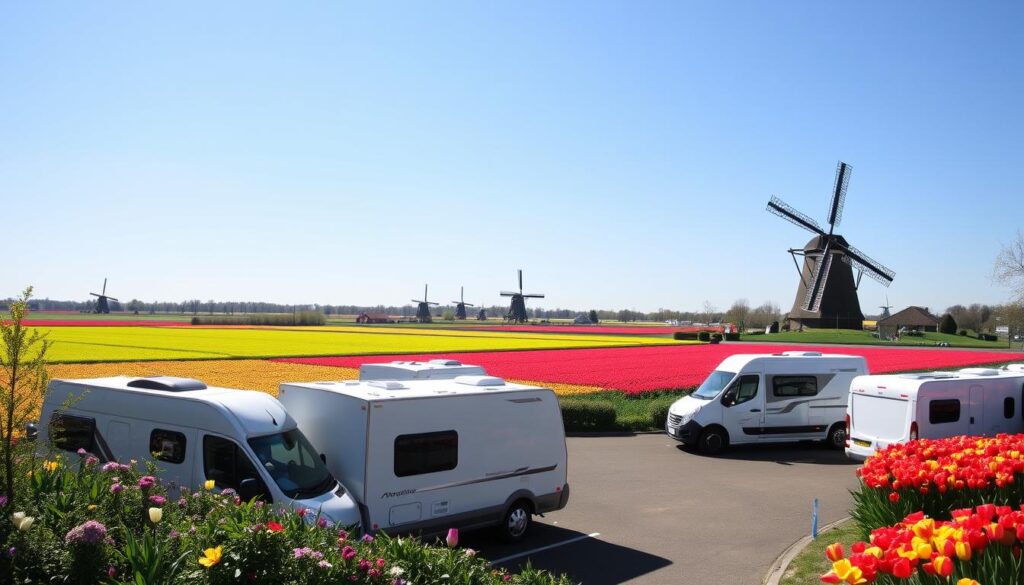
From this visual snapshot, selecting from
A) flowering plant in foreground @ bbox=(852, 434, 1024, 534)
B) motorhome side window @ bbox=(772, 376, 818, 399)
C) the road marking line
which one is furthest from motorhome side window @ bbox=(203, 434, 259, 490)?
motorhome side window @ bbox=(772, 376, 818, 399)

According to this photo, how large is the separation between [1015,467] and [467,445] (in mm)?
6767

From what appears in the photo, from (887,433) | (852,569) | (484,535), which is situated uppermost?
(852,569)

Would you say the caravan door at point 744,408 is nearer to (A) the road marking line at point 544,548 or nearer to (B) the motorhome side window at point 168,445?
(A) the road marking line at point 544,548

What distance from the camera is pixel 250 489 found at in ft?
31.1

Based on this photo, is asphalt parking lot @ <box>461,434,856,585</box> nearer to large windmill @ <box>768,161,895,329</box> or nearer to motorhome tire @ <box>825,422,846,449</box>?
motorhome tire @ <box>825,422,846,449</box>

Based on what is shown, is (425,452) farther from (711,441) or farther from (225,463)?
(711,441)

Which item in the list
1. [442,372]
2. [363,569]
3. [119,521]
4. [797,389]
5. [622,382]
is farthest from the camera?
[622,382]

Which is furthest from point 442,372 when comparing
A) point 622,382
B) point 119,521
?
point 622,382

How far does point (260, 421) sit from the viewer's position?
1021 cm

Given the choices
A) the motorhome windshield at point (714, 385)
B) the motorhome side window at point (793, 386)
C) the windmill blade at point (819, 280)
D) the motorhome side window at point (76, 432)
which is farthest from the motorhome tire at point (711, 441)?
the windmill blade at point (819, 280)

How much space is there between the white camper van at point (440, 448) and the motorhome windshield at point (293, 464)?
44 cm

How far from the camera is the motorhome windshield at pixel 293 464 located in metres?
9.86

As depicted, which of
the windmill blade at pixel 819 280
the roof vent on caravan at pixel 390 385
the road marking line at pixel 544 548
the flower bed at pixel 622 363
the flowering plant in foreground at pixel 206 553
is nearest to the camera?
the flowering plant in foreground at pixel 206 553

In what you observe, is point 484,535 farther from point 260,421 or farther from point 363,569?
point 363,569
